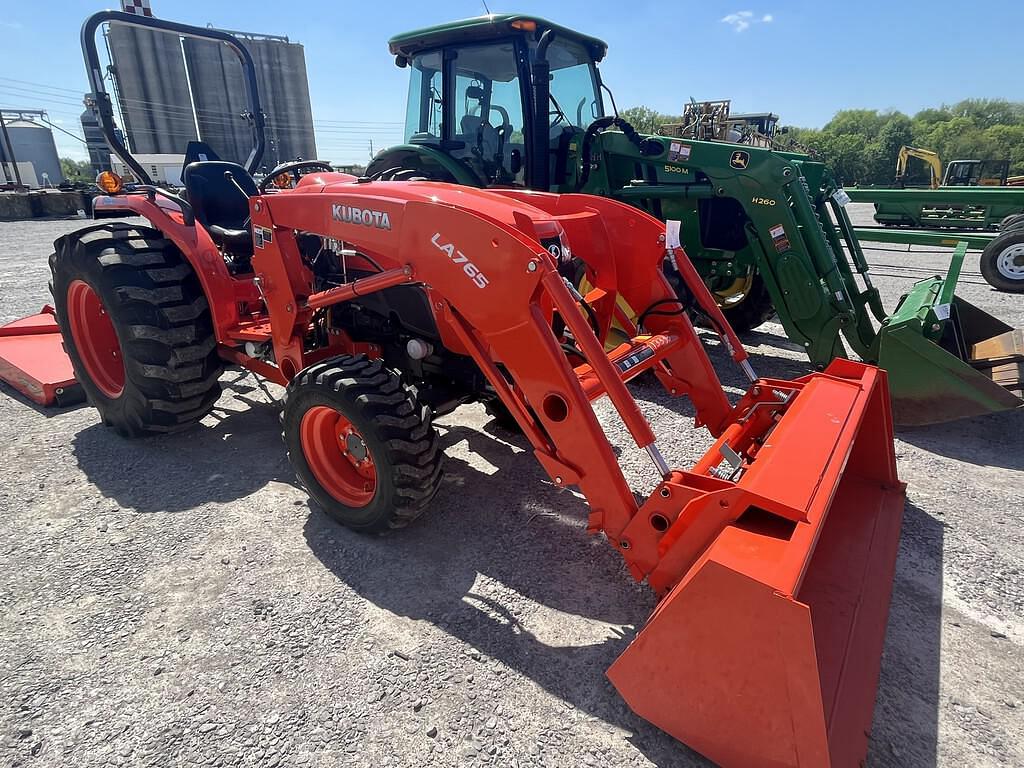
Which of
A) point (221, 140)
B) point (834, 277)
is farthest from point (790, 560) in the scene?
point (221, 140)

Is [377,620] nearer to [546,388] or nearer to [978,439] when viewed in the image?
[546,388]

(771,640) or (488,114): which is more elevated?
(488,114)

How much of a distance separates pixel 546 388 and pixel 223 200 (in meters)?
3.26

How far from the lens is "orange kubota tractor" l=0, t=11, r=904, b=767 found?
1.75 meters

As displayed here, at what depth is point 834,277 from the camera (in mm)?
4520

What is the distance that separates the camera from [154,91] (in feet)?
124

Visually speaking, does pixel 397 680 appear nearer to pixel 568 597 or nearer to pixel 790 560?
pixel 568 597

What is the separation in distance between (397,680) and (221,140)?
41286mm

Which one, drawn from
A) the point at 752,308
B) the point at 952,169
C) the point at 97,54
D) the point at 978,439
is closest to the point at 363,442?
the point at 97,54

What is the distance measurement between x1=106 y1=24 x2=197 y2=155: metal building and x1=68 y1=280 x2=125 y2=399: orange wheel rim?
38.4m

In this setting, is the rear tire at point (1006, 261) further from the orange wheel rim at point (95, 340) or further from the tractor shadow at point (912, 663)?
the orange wheel rim at point (95, 340)

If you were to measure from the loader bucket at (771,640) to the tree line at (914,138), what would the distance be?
36536 mm

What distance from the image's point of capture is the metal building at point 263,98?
33188 millimetres

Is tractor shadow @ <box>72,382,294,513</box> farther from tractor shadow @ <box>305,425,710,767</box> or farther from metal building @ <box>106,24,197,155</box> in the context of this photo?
metal building @ <box>106,24,197,155</box>
